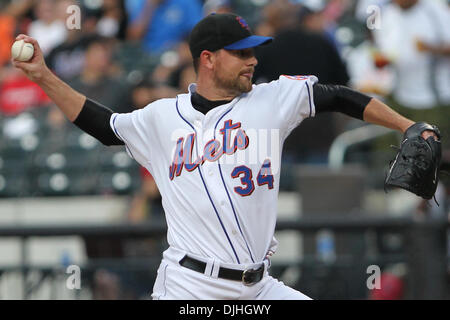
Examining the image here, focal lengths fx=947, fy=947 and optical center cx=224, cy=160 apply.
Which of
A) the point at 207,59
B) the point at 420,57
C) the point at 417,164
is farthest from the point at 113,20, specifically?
the point at 417,164

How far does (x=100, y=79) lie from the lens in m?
9.00

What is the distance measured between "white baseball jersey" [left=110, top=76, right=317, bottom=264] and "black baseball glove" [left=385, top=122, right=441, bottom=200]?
0.45 m

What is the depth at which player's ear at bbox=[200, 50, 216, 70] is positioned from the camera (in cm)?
411

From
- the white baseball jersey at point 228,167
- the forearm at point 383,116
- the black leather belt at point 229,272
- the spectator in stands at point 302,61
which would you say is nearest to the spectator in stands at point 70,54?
the spectator in stands at point 302,61

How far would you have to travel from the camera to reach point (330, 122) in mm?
7602

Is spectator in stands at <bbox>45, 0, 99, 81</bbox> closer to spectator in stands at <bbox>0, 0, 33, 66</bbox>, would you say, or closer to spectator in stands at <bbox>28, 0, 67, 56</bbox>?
spectator in stands at <bbox>28, 0, 67, 56</bbox>

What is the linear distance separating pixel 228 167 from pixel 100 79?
520 cm

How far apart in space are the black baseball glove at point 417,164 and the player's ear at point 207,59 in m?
0.89

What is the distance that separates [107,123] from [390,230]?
3.21 m

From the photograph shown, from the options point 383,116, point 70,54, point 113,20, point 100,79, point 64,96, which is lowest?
point 383,116

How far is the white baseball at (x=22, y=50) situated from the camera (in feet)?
13.4

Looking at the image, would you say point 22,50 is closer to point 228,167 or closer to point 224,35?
point 224,35
